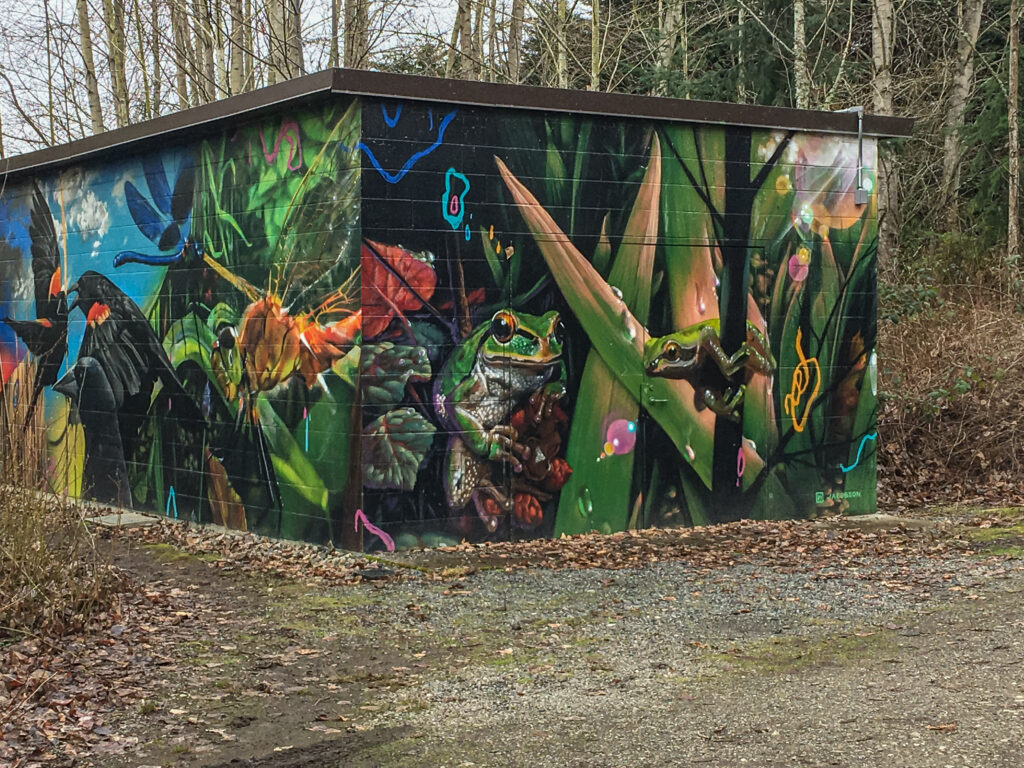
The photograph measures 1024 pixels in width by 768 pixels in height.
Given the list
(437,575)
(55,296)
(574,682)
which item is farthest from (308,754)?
(55,296)

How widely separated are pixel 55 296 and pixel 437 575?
23.0 feet

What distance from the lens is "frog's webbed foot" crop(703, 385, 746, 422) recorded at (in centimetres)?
1148

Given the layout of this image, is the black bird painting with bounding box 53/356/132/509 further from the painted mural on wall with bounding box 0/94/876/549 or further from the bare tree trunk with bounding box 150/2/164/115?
the bare tree trunk with bounding box 150/2/164/115

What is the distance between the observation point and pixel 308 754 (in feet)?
17.6

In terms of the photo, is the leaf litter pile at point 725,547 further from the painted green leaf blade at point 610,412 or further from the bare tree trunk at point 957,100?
the bare tree trunk at point 957,100

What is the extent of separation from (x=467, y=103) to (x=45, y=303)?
6.39 metres

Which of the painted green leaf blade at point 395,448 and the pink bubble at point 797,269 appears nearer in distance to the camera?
the painted green leaf blade at point 395,448

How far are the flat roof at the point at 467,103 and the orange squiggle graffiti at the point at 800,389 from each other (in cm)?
202

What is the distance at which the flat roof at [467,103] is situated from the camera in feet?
32.3

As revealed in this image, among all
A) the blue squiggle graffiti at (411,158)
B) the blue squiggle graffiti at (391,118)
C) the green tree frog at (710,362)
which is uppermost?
the blue squiggle graffiti at (391,118)

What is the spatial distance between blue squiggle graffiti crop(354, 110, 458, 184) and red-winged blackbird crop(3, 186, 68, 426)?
5.49 meters

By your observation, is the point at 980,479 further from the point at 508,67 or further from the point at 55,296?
Result: the point at 508,67

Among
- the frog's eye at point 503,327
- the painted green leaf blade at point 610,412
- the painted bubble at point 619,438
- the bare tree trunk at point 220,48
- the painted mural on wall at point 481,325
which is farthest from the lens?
the bare tree trunk at point 220,48

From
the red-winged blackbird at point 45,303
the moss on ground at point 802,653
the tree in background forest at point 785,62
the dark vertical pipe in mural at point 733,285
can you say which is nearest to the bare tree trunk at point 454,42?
the tree in background forest at point 785,62
